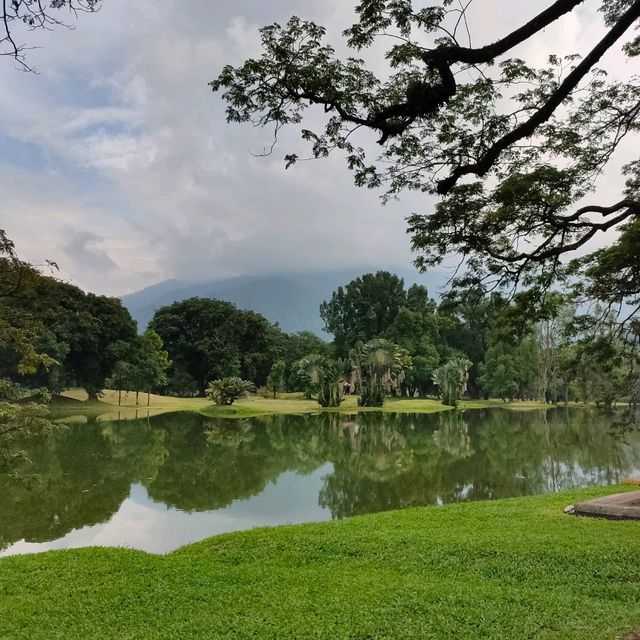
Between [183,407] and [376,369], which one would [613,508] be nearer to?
[376,369]

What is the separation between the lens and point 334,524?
28.9 feet

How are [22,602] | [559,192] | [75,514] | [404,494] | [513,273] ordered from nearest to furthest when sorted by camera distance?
[22,602]
[559,192]
[513,273]
[75,514]
[404,494]

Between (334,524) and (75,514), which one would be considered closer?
(334,524)

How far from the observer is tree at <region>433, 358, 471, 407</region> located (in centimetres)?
4959

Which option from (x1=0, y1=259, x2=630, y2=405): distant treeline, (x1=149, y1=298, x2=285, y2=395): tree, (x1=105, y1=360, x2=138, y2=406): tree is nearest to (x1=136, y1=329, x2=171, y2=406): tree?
(x1=0, y1=259, x2=630, y2=405): distant treeline

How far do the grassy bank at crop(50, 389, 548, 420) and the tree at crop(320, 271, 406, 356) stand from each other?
45.1ft

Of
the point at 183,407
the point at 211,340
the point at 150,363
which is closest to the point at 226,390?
the point at 183,407

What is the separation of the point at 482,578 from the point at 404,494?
317 inches

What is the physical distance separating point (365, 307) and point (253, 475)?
51067mm

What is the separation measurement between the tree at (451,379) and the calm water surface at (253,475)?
19.8m

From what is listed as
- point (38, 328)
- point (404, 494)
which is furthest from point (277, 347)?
point (38, 328)

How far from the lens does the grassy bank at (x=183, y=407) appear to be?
130 ft

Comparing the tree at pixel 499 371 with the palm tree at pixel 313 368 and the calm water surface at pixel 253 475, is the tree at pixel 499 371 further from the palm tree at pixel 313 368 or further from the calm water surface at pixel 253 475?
the calm water surface at pixel 253 475

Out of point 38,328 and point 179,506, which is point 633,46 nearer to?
point 38,328
